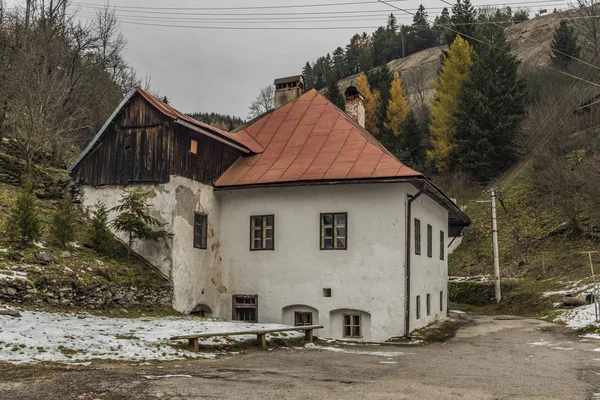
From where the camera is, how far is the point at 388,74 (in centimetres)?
6656

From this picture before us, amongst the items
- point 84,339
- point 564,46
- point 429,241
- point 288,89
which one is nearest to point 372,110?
point 564,46

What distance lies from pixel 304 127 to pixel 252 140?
6.67 ft

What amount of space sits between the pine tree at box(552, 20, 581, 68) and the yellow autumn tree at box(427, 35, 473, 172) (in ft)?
27.9

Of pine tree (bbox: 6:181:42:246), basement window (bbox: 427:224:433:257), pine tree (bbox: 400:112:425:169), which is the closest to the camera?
pine tree (bbox: 6:181:42:246)

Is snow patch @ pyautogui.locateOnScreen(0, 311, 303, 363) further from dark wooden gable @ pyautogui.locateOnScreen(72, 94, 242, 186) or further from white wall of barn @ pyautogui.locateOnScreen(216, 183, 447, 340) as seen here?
dark wooden gable @ pyautogui.locateOnScreen(72, 94, 242, 186)

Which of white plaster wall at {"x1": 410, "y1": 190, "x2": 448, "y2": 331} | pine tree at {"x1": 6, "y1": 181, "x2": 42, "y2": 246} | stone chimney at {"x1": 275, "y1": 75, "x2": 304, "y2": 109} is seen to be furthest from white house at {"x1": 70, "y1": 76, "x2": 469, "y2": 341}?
stone chimney at {"x1": 275, "y1": 75, "x2": 304, "y2": 109}

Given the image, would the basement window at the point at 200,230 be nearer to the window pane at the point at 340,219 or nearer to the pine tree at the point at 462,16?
the window pane at the point at 340,219

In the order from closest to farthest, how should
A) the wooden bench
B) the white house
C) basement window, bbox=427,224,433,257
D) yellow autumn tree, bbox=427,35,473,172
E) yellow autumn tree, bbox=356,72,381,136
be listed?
1. the wooden bench
2. the white house
3. basement window, bbox=427,224,433,257
4. yellow autumn tree, bbox=427,35,473,172
5. yellow autumn tree, bbox=356,72,381,136

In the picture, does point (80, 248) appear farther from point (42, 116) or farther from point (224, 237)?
point (42, 116)

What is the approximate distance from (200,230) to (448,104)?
3702cm

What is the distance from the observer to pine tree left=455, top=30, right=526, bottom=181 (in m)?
45.5

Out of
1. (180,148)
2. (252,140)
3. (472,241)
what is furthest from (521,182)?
(180,148)

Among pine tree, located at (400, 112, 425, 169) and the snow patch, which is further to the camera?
pine tree, located at (400, 112, 425, 169)

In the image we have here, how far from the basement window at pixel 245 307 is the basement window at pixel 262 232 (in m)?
1.66
